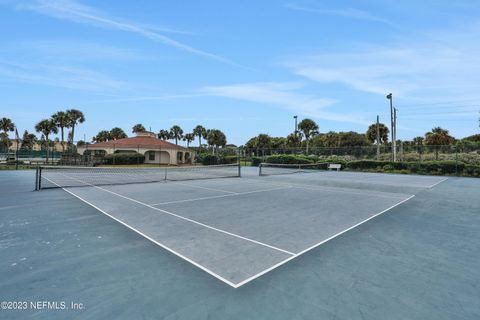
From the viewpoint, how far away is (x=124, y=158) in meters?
36.0

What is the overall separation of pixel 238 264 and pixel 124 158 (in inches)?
1420

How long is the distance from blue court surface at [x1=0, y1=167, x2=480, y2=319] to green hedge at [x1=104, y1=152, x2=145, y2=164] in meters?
28.9

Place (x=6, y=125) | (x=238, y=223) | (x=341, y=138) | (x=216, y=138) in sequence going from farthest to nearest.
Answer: (x=341, y=138), (x=216, y=138), (x=6, y=125), (x=238, y=223)

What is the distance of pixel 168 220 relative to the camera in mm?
6340

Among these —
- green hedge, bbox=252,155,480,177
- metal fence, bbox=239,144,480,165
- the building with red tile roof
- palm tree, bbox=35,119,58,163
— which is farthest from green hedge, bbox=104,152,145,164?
metal fence, bbox=239,144,480,165

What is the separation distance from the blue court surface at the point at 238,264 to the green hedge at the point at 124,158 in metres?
28.9

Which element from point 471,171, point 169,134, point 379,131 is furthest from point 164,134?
point 471,171

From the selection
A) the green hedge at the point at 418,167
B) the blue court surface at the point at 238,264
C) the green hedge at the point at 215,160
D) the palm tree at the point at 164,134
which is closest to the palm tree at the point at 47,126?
the green hedge at the point at 215,160

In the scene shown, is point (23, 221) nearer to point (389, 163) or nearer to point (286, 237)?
point (286, 237)

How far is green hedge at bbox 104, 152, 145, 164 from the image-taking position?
112 ft

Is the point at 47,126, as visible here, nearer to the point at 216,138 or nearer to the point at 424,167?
the point at 216,138

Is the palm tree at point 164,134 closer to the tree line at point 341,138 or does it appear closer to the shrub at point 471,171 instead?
the tree line at point 341,138

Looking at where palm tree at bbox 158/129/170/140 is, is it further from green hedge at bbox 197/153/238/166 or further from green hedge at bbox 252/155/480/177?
green hedge at bbox 252/155/480/177

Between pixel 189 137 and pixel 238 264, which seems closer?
pixel 238 264
